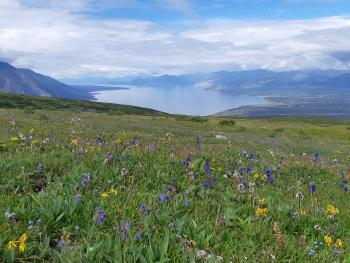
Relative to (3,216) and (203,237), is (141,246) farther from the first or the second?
(3,216)

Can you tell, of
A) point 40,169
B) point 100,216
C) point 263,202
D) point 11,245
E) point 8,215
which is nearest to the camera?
point 11,245

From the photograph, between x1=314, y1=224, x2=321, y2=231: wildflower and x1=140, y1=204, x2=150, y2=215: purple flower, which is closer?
x1=140, y1=204, x2=150, y2=215: purple flower


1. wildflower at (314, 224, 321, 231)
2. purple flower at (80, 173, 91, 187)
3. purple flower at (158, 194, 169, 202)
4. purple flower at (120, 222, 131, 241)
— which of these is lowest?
wildflower at (314, 224, 321, 231)

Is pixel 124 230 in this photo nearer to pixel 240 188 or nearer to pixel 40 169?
pixel 240 188

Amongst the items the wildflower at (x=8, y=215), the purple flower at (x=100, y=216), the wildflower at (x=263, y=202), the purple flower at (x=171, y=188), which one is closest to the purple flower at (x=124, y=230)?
the purple flower at (x=100, y=216)

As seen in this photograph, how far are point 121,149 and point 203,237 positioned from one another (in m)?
4.48

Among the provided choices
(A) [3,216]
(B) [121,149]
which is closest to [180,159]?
(B) [121,149]

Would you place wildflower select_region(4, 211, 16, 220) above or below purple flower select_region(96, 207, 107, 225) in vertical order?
above

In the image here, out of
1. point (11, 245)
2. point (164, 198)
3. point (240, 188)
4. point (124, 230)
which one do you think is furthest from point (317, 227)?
point (11, 245)

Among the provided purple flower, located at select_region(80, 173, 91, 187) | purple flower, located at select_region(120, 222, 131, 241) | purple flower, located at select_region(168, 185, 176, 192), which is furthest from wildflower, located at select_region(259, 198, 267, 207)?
purple flower, located at select_region(80, 173, 91, 187)

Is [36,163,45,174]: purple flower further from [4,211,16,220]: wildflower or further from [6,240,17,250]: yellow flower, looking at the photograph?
[6,240,17,250]: yellow flower

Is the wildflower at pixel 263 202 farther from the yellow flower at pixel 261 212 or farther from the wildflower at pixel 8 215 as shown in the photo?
the wildflower at pixel 8 215

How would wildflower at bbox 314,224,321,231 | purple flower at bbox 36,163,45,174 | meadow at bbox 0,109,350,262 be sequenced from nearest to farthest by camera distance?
meadow at bbox 0,109,350,262, wildflower at bbox 314,224,321,231, purple flower at bbox 36,163,45,174

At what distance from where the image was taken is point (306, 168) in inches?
371
